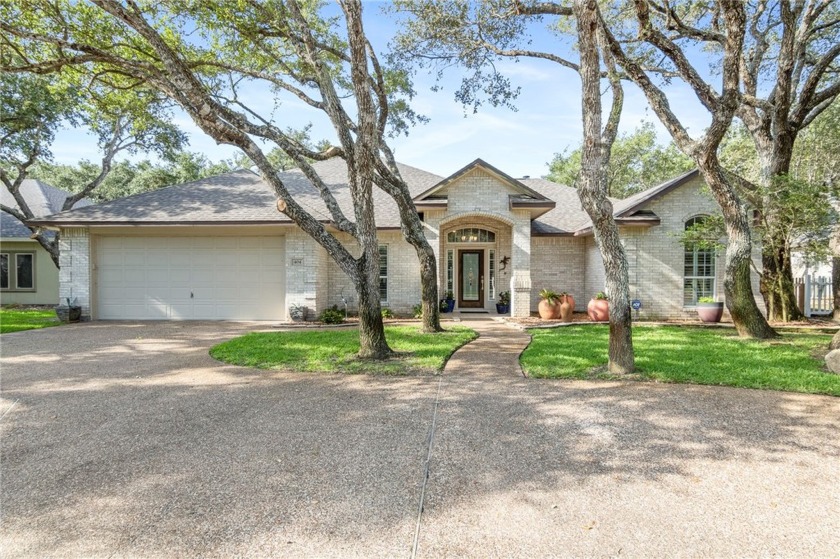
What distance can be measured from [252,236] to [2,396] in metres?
9.10

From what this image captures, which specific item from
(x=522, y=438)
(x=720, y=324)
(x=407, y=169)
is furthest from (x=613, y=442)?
(x=407, y=169)

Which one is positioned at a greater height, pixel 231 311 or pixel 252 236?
pixel 252 236

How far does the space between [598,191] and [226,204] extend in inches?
488

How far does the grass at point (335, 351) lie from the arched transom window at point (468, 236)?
221 inches

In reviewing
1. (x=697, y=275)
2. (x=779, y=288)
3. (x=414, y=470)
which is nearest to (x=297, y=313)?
(x=414, y=470)

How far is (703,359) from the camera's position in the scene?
7648 mm

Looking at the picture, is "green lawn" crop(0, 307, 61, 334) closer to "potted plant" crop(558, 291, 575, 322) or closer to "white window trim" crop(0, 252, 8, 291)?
"white window trim" crop(0, 252, 8, 291)

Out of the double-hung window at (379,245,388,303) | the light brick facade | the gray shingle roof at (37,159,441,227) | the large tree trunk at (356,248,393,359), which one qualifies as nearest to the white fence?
the gray shingle roof at (37,159,441,227)

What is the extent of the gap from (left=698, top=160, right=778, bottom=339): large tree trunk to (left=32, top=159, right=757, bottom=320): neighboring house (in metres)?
3.97

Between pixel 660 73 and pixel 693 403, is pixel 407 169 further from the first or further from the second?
pixel 693 403

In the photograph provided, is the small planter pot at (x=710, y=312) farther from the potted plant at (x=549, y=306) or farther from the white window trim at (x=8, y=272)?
the white window trim at (x=8, y=272)

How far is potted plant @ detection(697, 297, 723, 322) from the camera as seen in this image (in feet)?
42.9

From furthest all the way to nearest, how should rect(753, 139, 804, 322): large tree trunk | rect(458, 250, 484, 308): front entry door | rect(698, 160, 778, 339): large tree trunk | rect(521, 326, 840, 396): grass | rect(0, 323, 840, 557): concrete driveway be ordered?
rect(458, 250, 484, 308): front entry door, rect(753, 139, 804, 322): large tree trunk, rect(698, 160, 778, 339): large tree trunk, rect(521, 326, 840, 396): grass, rect(0, 323, 840, 557): concrete driveway

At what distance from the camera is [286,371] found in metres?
7.13
